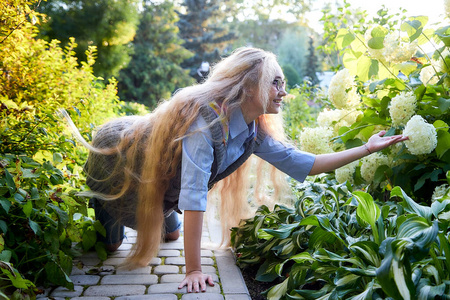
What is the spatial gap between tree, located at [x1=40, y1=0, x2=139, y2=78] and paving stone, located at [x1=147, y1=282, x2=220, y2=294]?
28.4 ft

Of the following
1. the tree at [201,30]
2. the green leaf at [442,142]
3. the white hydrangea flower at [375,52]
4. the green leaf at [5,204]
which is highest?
the white hydrangea flower at [375,52]

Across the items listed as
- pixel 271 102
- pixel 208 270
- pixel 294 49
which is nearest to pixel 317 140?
pixel 271 102

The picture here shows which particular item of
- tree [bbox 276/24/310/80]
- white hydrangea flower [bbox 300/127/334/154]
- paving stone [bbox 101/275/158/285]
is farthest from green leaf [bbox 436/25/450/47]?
tree [bbox 276/24/310/80]

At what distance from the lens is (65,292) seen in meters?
2.04

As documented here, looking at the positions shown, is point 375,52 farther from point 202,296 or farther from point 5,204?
point 5,204

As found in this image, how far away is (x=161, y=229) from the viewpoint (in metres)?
2.42

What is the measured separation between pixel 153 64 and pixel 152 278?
16.1m

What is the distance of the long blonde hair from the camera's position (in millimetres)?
2207

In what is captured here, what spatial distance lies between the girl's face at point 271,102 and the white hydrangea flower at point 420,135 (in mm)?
712

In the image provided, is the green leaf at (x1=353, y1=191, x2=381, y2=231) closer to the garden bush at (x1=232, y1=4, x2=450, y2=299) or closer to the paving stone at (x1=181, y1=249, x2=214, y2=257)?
the garden bush at (x1=232, y1=4, x2=450, y2=299)

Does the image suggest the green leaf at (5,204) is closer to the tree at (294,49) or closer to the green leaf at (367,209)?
the green leaf at (367,209)

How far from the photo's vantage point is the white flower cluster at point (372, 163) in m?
2.11

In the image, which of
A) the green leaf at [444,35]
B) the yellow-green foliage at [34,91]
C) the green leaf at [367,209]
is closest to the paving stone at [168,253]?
the yellow-green foliage at [34,91]

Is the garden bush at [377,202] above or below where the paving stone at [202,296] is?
above
